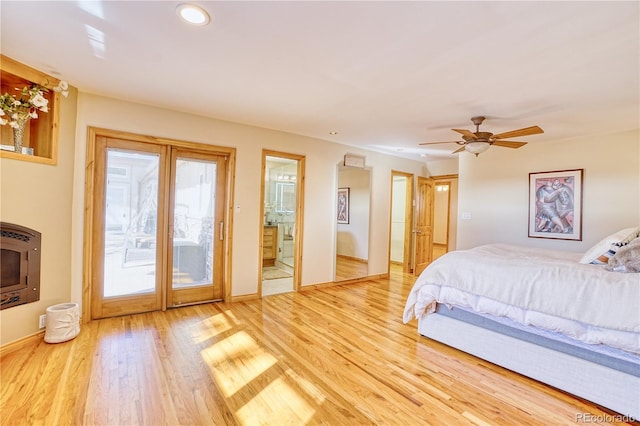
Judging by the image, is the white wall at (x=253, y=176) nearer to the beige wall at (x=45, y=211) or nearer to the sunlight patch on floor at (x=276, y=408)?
the beige wall at (x=45, y=211)

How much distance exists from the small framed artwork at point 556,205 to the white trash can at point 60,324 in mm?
5947

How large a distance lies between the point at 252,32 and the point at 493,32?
153 cm

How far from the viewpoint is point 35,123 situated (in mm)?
2875

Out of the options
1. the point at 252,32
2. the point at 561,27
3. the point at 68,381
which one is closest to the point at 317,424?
the point at 68,381

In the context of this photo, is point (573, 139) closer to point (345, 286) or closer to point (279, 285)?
point (345, 286)

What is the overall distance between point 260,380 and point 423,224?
5.12 metres

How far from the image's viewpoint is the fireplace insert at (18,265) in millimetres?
2488

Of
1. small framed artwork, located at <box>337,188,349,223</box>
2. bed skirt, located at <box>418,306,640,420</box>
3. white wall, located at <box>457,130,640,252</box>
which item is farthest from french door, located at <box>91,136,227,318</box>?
white wall, located at <box>457,130,640,252</box>

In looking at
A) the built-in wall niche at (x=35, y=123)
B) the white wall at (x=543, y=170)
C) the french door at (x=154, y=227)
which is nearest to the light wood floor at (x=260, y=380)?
the french door at (x=154, y=227)

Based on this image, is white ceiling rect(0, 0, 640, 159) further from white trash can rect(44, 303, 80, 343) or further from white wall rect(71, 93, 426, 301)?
white trash can rect(44, 303, 80, 343)

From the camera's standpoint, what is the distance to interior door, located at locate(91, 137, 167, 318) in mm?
3268

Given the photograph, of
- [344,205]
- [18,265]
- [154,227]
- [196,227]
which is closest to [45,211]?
[18,265]

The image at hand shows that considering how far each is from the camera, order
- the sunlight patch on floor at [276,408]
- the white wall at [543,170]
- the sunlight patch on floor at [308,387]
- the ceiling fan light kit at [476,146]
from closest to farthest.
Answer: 1. the sunlight patch on floor at [276,408]
2. the sunlight patch on floor at [308,387]
3. the ceiling fan light kit at [476,146]
4. the white wall at [543,170]

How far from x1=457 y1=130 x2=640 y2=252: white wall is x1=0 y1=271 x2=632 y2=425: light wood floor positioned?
110 inches
